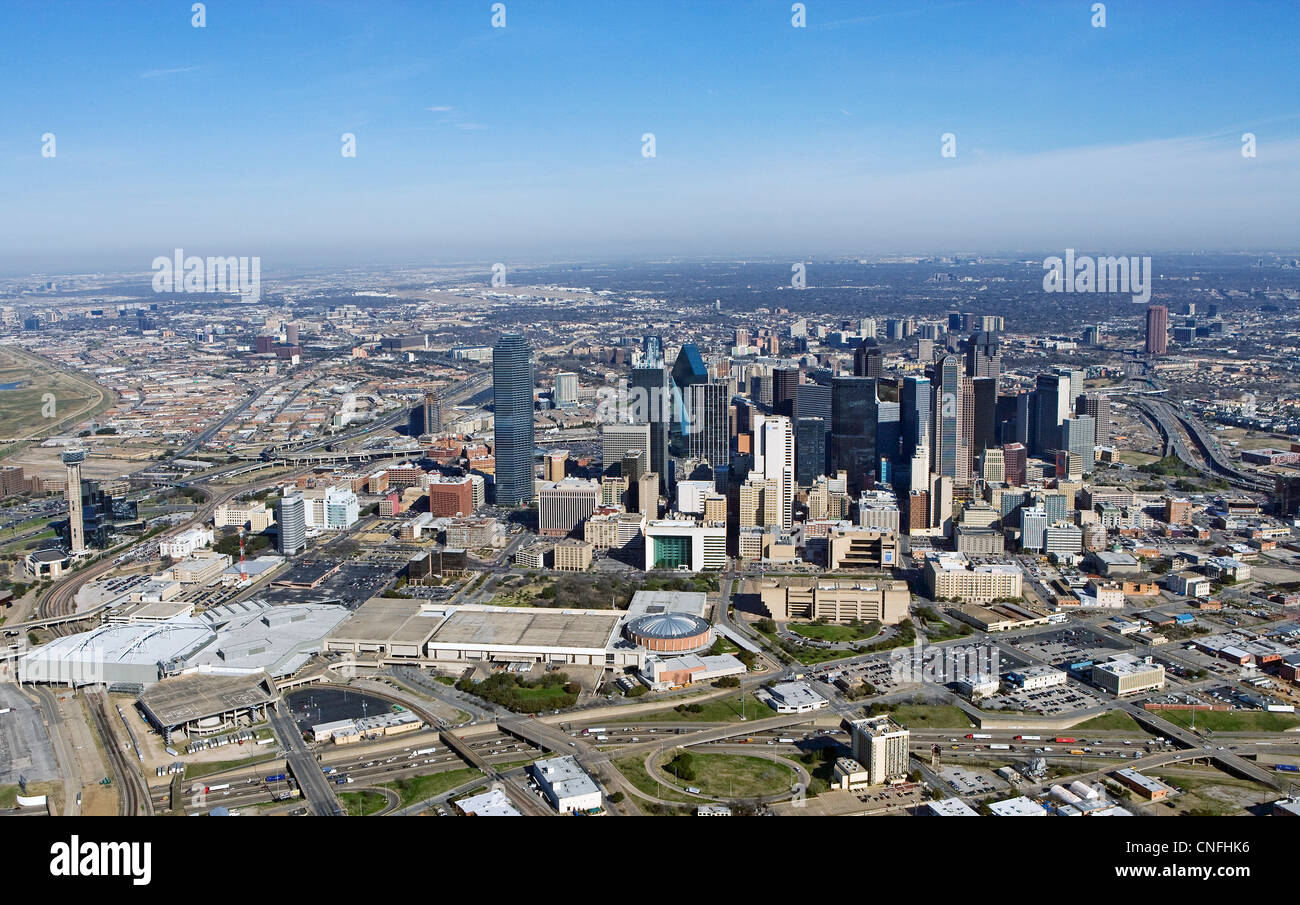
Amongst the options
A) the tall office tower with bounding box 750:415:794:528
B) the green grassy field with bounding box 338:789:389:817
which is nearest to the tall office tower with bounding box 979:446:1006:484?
the tall office tower with bounding box 750:415:794:528

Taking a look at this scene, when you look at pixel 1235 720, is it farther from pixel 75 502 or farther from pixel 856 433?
pixel 75 502

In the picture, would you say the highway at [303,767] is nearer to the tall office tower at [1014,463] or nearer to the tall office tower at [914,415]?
the tall office tower at [914,415]

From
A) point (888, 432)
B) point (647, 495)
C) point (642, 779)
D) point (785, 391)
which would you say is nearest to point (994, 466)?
point (888, 432)

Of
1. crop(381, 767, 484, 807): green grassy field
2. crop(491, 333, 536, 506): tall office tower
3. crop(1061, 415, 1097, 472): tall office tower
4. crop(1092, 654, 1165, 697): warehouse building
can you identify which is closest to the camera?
crop(381, 767, 484, 807): green grassy field

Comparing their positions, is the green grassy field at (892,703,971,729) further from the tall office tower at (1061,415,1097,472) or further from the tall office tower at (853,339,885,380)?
the tall office tower at (853,339,885,380)

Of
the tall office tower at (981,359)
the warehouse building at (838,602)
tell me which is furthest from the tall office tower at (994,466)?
the warehouse building at (838,602)
